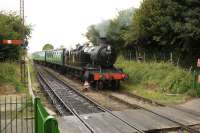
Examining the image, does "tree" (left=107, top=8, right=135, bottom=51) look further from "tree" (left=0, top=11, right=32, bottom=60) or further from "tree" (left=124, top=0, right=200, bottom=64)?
"tree" (left=0, top=11, right=32, bottom=60)

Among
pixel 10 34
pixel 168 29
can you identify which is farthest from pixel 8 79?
pixel 168 29

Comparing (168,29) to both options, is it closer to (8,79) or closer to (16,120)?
(8,79)

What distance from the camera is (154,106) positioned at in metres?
14.4

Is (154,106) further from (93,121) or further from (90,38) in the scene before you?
(90,38)

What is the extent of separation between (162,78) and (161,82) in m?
0.55

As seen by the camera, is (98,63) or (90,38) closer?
(98,63)

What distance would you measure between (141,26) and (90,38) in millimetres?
16965

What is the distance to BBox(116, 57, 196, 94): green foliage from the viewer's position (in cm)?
1749

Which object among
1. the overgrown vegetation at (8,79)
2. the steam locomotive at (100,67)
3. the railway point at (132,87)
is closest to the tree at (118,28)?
the railway point at (132,87)

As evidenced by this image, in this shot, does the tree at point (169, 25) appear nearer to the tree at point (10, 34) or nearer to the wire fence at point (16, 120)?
the tree at point (10, 34)

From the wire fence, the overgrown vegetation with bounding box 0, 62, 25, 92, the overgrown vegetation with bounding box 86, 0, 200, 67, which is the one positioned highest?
the overgrown vegetation with bounding box 86, 0, 200, 67

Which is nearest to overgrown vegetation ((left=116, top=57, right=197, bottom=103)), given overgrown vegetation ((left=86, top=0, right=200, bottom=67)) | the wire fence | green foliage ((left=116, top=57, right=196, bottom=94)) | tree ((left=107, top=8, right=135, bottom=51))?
green foliage ((left=116, top=57, right=196, bottom=94))

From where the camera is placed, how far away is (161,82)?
63.5 feet

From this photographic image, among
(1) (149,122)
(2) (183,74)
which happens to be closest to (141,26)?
(2) (183,74)
